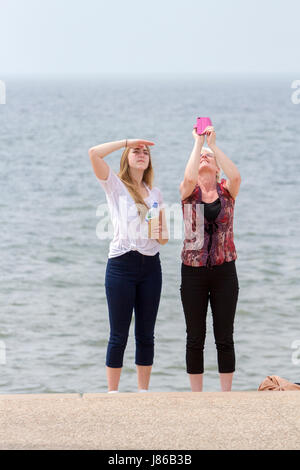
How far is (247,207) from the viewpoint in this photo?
23.4 m

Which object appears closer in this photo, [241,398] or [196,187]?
[241,398]

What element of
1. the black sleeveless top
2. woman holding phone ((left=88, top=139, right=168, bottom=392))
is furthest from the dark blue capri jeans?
the black sleeveless top

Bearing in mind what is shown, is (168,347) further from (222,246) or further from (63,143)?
(63,143)

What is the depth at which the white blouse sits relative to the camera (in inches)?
197

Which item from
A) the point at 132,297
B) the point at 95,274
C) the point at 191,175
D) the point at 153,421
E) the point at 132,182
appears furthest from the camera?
the point at 95,274

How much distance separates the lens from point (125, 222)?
5.00 meters

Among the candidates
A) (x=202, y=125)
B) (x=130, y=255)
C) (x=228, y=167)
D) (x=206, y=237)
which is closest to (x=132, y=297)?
(x=130, y=255)

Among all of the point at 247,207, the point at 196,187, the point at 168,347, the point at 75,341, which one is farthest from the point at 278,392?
the point at 247,207

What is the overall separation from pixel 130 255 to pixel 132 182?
1.35ft

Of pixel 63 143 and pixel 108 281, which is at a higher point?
pixel 108 281

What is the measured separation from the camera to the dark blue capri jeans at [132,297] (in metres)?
4.99

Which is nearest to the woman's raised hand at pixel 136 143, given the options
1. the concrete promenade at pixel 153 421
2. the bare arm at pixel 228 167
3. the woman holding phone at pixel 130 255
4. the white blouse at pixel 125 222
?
the woman holding phone at pixel 130 255

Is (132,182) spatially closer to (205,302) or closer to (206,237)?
(206,237)

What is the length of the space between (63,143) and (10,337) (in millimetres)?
32137
